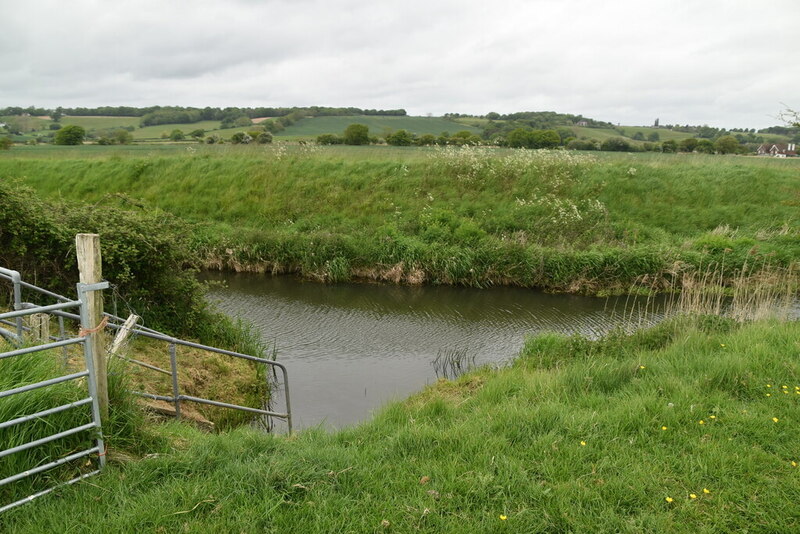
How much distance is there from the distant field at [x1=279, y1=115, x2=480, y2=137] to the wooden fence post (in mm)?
49929

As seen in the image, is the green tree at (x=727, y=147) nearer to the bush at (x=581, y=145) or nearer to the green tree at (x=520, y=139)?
the bush at (x=581, y=145)

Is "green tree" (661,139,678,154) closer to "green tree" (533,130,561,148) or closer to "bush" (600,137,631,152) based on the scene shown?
"bush" (600,137,631,152)

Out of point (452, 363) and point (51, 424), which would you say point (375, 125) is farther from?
point (51, 424)

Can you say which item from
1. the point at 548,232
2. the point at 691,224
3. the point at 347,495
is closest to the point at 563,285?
the point at 548,232

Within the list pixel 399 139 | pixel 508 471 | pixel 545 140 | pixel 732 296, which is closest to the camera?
pixel 508 471

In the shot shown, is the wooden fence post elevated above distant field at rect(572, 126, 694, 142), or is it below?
below

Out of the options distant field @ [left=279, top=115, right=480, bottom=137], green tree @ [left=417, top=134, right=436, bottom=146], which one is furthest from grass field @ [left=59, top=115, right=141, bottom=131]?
green tree @ [left=417, top=134, right=436, bottom=146]

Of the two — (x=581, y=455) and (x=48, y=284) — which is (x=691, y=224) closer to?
(x=581, y=455)

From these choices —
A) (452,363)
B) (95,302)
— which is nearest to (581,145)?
(452,363)

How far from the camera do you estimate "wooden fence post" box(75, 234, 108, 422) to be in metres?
4.21

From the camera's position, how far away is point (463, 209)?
23.4 meters

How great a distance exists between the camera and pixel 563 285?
1850 cm

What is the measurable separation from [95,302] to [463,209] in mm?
19865

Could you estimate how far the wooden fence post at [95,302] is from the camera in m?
4.21
